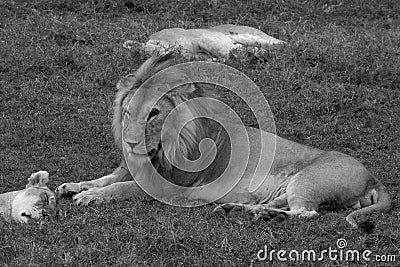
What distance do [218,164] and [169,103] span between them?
0.57 m

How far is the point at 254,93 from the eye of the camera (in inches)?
344

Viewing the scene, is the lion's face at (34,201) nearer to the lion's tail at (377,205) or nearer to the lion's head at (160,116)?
the lion's head at (160,116)

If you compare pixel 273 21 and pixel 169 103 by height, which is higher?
pixel 169 103

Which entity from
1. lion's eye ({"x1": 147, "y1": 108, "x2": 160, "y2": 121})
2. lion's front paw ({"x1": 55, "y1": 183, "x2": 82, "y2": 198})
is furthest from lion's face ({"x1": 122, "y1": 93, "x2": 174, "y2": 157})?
lion's front paw ({"x1": 55, "y1": 183, "x2": 82, "y2": 198})

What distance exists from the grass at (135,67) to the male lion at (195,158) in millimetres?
215

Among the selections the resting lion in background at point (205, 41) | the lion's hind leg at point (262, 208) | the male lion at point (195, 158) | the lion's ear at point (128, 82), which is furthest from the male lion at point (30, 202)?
the resting lion in background at point (205, 41)

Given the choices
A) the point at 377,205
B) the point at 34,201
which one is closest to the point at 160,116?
the point at 34,201

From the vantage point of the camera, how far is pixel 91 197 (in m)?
5.77

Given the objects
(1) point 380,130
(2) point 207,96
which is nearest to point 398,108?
(1) point 380,130

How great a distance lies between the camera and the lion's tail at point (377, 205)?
534 cm

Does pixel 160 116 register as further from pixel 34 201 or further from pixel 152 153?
pixel 34 201

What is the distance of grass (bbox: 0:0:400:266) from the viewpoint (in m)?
4.82

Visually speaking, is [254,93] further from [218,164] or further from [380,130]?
[218,164]

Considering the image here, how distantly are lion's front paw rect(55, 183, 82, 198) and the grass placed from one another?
9.8 inches
